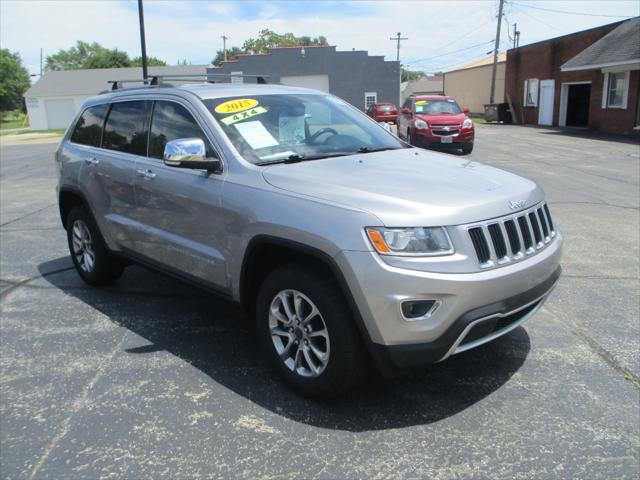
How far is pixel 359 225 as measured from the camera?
2857mm

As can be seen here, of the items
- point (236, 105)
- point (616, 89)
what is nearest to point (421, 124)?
point (236, 105)

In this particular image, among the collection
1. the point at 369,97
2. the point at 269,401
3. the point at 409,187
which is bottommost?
the point at 269,401

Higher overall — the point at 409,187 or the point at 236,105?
the point at 236,105

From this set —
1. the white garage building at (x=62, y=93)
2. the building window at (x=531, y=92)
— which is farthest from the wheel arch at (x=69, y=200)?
the white garage building at (x=62, y=93)

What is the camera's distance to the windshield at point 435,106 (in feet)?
56.1

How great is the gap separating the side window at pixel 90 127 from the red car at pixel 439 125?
38.7ft

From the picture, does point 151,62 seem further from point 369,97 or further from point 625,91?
point 625,91

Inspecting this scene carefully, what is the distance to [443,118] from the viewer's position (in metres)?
16.1

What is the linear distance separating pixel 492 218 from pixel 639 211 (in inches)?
261

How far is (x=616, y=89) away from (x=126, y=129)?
2584cm

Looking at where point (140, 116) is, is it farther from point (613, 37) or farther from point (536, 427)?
point (613, 37)

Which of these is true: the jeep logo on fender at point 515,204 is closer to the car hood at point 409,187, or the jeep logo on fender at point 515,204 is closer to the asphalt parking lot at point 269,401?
the car hood at point 409,187

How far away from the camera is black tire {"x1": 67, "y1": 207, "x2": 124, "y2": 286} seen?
5.22 metres

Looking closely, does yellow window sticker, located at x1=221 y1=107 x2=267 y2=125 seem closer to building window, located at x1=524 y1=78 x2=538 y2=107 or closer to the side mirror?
the side mirror
